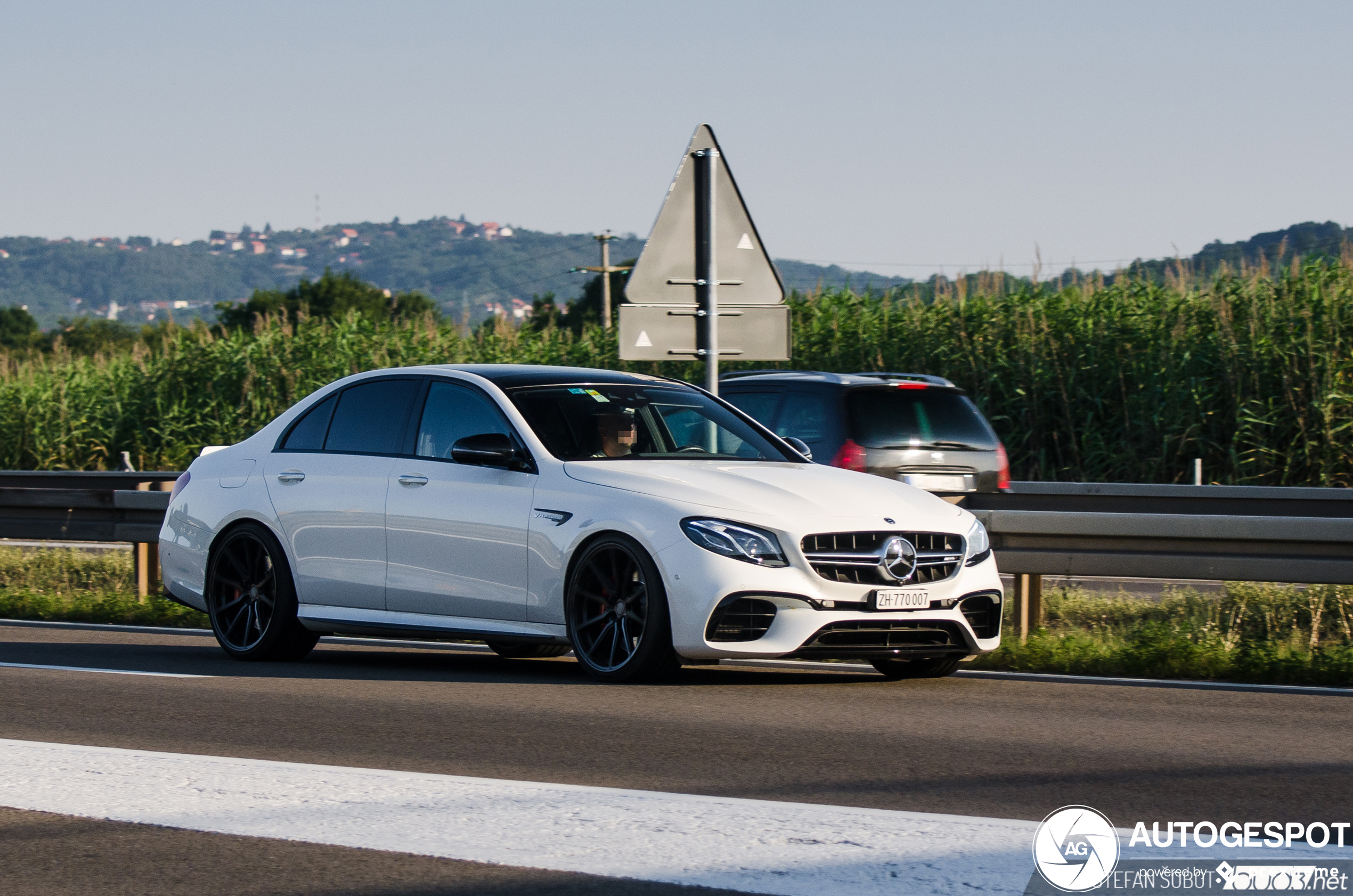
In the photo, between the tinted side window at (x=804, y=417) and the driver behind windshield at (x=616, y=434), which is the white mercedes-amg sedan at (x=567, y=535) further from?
the tinted side window at (x=804, y=417)

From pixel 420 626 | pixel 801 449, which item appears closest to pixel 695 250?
pixel 801 449

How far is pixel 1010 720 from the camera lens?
754 cm

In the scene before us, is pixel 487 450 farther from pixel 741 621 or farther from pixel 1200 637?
pixel 1200 637

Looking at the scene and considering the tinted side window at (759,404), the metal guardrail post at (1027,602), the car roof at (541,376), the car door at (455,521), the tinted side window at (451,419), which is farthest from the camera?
the tinted side window at (759,404)

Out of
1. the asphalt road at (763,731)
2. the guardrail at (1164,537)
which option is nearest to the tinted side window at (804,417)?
the guardrail at (1164,537)

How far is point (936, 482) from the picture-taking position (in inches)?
534

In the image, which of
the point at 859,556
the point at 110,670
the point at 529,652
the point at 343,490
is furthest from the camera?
the point at 529,652

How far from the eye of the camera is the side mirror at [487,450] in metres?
9.12

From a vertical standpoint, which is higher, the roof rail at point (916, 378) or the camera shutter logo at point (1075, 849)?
the roof rail at point (916, 378)

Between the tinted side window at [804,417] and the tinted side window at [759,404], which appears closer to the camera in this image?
the tinted side window at [804,417]

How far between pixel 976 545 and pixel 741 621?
1374mm

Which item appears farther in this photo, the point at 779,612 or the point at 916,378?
the point at 916,378

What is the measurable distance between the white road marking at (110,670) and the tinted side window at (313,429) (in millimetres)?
1575

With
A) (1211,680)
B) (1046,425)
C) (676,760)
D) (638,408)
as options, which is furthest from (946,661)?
(1046,425)
